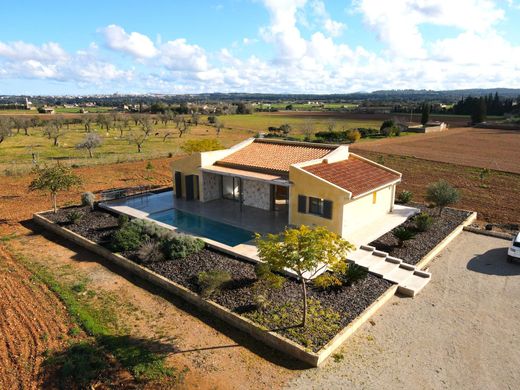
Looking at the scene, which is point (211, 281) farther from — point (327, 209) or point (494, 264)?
point (494, 264)

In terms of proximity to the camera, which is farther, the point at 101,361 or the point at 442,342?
the point at 442,342

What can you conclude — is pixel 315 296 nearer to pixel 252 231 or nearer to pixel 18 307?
pixel 252 231

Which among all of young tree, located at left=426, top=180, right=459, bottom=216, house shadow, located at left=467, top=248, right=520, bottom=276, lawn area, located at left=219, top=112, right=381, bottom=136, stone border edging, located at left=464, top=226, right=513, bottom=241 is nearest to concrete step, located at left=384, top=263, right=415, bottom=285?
house shadow, located at left=467, top=248, right=520, bottom=276

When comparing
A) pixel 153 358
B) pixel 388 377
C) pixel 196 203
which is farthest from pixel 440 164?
pixel 153 358

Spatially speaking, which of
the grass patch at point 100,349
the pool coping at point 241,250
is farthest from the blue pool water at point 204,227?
the grass patch at point 100,349

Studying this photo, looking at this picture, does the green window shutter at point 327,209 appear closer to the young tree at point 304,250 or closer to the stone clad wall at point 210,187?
the young tree at point 304,250

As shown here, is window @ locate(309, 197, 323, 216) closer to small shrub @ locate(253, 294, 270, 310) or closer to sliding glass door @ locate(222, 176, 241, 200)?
sliding glass door @ locate(222, 176, 241, 200)

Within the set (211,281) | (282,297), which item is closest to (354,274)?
(282,297)
